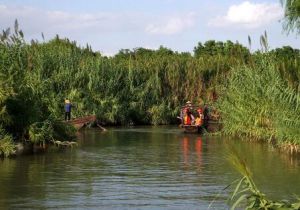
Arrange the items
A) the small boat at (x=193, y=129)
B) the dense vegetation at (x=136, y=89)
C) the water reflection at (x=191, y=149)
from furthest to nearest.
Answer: the small boat at (x=193, y=129) < the dense vegetation at (x=136, y=89) < the water reflection at (x=191, y=149)

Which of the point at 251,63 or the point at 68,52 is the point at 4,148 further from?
the point at 68,52

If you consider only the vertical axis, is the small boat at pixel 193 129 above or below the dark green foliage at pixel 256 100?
below

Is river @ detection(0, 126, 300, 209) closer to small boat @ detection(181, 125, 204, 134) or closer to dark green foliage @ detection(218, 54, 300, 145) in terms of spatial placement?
dark green foliage @ detection(218, 54, 300, 145)

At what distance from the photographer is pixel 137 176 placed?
56.9 feet

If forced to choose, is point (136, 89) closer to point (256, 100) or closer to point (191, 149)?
point (256, 100)

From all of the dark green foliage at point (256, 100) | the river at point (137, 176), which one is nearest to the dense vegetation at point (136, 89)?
the dark green foliage at point (256, 100)

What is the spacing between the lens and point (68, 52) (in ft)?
143

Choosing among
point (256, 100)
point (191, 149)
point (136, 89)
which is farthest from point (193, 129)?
point (136, 89)

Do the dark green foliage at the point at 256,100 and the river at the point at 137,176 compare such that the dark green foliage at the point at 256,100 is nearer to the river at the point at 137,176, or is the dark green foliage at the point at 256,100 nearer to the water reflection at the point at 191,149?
the river at the point at 137,176

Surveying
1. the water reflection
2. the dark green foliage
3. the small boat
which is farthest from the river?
the small boat

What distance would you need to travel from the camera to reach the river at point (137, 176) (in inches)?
530

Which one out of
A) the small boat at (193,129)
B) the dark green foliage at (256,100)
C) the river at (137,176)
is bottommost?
the river at (137,176)

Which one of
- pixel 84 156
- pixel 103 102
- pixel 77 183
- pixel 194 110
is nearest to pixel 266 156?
pixel 84 156

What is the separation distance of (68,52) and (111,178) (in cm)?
2763
